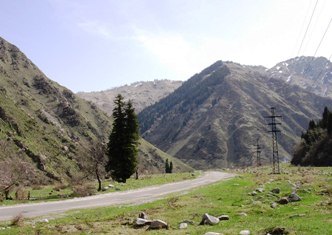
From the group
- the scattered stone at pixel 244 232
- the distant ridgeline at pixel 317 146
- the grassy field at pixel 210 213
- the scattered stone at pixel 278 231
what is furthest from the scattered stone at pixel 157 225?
the distant ridgeline at pixel 317 146

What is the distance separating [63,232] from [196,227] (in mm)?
8149

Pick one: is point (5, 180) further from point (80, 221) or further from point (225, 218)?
point (225, 218)

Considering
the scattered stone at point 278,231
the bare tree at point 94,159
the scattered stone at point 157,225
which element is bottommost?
the scattered stone at point 157,225

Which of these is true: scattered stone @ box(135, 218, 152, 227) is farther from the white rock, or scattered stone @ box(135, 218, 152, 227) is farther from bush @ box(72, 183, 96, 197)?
bush @ box(72, 183, 96, 197)

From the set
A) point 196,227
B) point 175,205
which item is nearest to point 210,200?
point 175,205

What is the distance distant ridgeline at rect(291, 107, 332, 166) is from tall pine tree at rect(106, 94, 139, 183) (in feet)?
238

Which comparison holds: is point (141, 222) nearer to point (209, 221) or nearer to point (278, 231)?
point (209, 221)

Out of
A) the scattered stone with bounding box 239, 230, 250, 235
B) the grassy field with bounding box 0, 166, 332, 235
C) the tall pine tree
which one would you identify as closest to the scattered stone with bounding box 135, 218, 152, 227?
the grassy field with bounding box 0, 166, 332, 235

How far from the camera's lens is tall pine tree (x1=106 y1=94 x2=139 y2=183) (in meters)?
71.9

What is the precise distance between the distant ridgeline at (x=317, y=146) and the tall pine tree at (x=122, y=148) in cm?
7250

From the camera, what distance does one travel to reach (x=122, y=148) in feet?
238

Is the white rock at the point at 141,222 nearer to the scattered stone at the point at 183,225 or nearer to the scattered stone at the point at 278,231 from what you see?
the scattered stone at the point at 183,225

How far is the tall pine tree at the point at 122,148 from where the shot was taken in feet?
236

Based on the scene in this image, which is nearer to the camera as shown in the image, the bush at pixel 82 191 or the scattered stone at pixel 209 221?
the scattered stone at pixel 209 221
